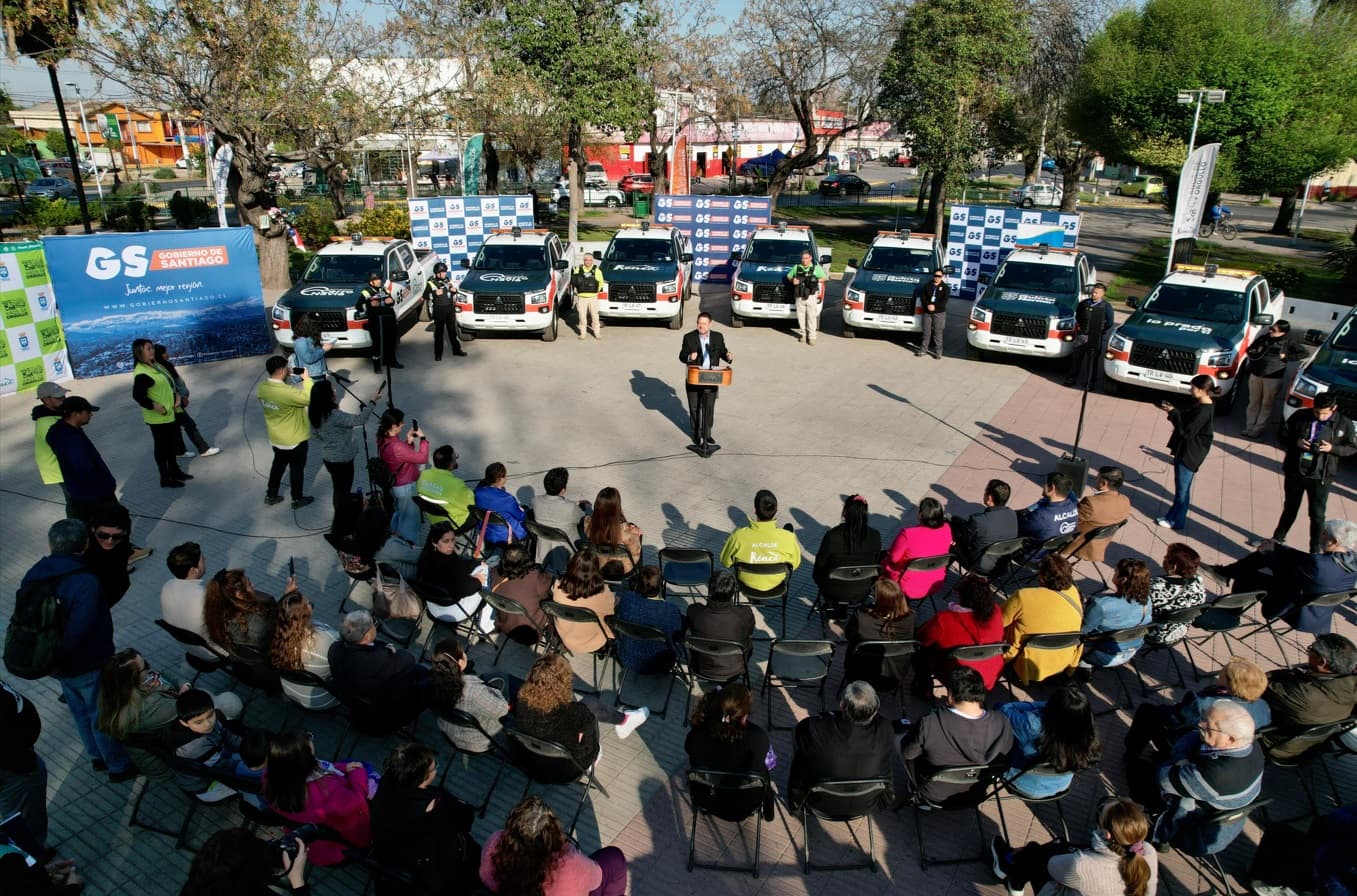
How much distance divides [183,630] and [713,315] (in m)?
15.6

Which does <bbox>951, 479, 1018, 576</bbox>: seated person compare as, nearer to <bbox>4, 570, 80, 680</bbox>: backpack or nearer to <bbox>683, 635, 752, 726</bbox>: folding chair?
<bbox>683, 635, 752, 726</bbox>: folding chair

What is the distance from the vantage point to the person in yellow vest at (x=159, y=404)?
9391mm

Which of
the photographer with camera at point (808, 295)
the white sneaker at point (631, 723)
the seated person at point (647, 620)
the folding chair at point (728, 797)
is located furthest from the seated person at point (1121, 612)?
the photographer with camera at point (808, 295)

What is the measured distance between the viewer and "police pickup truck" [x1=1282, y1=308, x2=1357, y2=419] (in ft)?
36.6

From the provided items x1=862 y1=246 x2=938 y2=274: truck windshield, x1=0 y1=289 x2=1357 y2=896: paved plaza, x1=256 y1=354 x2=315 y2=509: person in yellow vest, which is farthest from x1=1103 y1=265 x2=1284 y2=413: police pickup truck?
x1=256 y1=354 x2=315 y2=509: person in yellow vest

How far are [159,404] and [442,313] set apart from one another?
6.42 meters

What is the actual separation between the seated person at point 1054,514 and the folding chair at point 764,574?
2.52 metres

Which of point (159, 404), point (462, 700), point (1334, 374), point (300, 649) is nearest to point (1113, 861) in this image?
point (462, 700)

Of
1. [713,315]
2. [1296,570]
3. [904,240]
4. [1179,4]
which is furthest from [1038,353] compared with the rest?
[1179,4]

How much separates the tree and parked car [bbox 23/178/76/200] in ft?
132

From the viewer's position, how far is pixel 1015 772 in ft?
16.4

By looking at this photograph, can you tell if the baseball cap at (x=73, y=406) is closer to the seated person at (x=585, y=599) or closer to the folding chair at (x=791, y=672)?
the seated person at (x=585, y=599)

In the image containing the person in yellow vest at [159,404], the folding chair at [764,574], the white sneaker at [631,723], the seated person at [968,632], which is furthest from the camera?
the person in yellow vest at [159,404]

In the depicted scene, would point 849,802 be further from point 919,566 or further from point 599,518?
point 599,518
